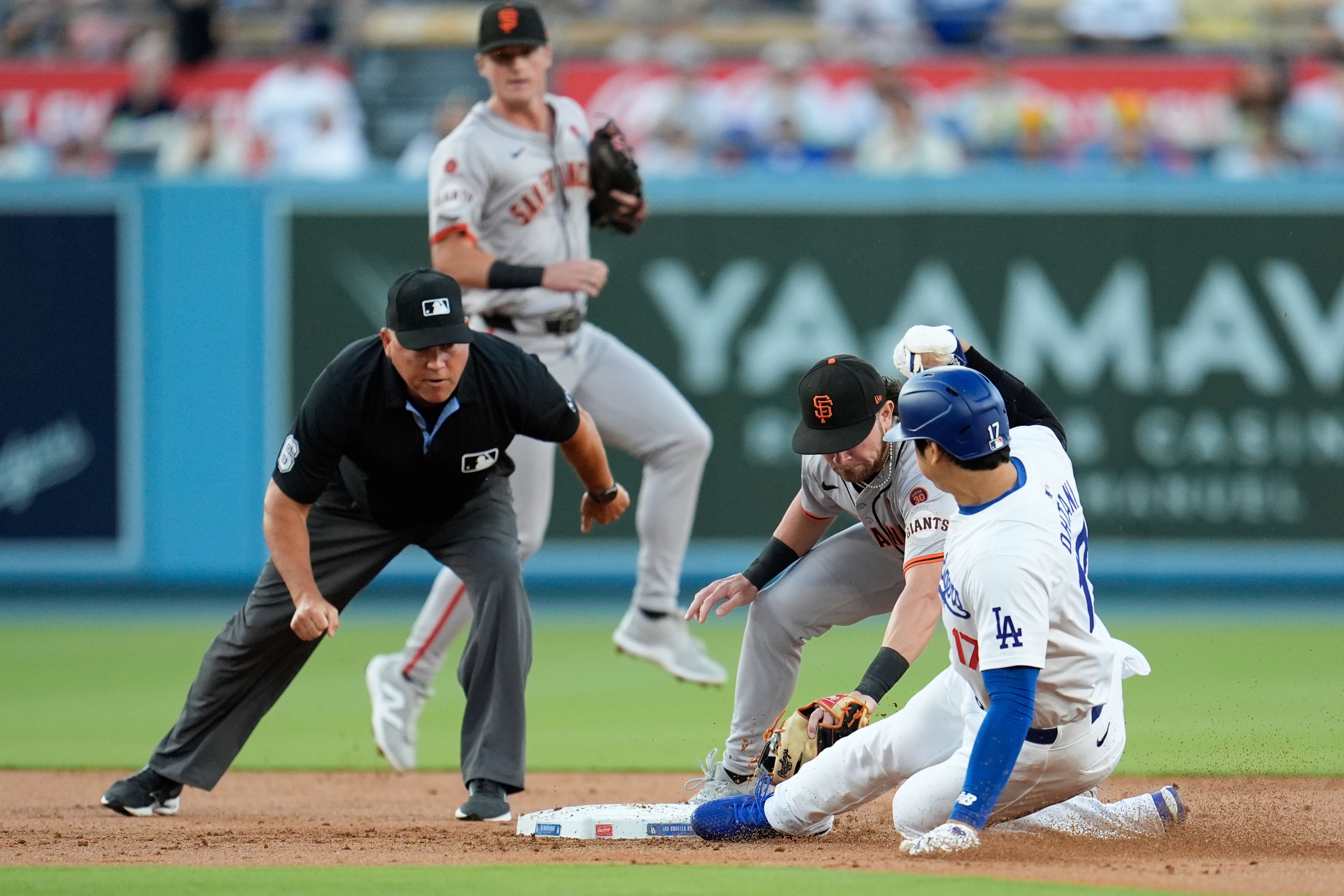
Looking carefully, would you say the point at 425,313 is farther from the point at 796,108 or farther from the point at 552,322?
the point at 796,108

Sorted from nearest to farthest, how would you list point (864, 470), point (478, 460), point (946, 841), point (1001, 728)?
point (1001, 728), point (946, 841), point (864, 470), point (478, 460)

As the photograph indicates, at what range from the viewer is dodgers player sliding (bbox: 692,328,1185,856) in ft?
13.3

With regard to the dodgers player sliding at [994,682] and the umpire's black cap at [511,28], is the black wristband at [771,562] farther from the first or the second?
the umpire's black cap at [511,28]

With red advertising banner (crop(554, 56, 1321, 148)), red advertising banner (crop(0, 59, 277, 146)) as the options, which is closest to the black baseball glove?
red advertising banner (crop(554, 56, 1321, 148))

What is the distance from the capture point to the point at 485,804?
17.4 feet

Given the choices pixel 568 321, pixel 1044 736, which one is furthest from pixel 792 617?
pixel 568 321

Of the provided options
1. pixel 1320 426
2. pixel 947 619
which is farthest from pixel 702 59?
pixel 947 619

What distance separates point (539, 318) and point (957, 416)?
2928 mm

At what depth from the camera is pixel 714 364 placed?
11.5 m

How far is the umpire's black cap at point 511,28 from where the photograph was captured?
6.36 meters

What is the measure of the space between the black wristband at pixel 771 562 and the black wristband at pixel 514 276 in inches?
58.0

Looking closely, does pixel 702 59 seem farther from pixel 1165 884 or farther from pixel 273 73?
pixel 1165 884

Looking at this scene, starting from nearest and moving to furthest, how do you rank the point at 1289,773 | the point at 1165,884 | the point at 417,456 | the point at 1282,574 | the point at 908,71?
the point at 1165,884 → the point at 417,456 → the point at 1289,773 → the point at 1282,574 → the point at 908,71

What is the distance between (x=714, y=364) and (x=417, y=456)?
6.24 metres
